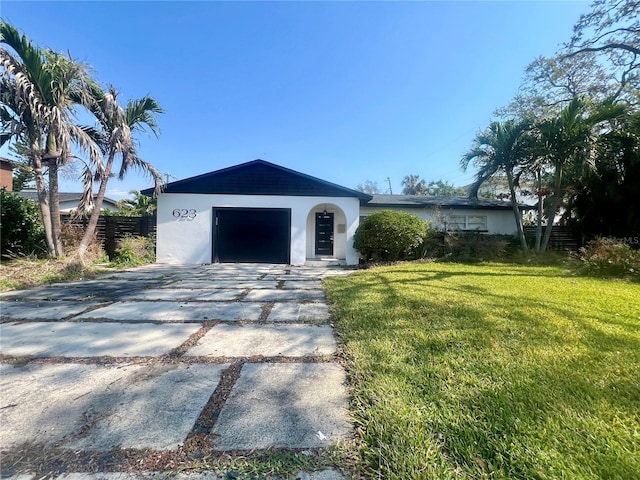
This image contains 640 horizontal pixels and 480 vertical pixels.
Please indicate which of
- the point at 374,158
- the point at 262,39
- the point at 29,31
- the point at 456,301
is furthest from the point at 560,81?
the point at 29,31

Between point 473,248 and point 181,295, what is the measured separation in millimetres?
9778

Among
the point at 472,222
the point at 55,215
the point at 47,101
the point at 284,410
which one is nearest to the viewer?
the point at 284,410

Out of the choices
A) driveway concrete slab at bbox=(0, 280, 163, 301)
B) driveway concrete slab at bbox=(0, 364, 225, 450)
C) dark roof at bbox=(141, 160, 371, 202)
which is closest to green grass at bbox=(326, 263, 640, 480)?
driveway concrete slab at bbox=(0, 364, 225, 450)

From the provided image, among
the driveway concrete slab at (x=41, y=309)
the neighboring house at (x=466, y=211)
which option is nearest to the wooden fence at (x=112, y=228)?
the driveway concrete slab at (x=41, y=309)

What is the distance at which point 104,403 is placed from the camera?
1.88m

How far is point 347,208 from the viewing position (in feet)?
36.3

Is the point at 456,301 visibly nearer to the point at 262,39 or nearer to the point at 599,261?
the point at 599,261

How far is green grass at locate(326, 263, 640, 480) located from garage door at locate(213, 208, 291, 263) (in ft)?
24.6

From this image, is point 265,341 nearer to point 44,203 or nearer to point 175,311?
point 175,311

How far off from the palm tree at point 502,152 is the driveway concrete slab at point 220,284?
30.4 ft

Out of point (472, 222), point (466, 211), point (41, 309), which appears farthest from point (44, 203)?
point (472, 222)

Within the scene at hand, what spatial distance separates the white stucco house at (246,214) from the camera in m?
10.9

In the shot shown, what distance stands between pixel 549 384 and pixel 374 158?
24.4 m

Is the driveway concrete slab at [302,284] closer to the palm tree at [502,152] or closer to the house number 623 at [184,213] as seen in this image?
the house number 623 at [184,213]
